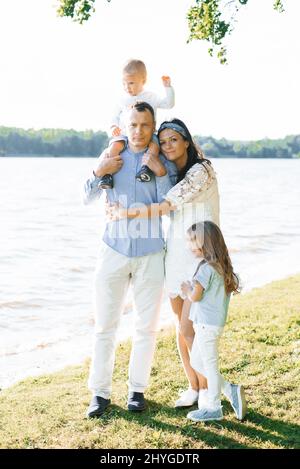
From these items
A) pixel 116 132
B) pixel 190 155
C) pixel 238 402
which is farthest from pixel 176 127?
pixel 238 402

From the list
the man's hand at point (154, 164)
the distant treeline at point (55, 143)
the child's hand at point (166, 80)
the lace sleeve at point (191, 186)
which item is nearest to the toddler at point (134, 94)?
the child's hand at point (166, 80)

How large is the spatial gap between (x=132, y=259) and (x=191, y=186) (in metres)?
0.71

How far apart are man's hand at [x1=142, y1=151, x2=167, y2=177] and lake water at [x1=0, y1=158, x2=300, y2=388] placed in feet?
2.42

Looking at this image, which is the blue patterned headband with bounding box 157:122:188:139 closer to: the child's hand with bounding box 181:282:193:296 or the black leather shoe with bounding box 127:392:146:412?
the child's hand with bounding box 181:282:193:296

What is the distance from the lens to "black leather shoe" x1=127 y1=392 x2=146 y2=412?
507cm

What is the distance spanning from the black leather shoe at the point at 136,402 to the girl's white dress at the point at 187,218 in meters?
0.87

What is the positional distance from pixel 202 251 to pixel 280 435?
4.67 feet

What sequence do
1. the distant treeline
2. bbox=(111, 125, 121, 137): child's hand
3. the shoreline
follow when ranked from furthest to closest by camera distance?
the distant treeline < the shoreline < bbox=(111, 125, 121, 137): child's hand

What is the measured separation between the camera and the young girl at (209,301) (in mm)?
4711

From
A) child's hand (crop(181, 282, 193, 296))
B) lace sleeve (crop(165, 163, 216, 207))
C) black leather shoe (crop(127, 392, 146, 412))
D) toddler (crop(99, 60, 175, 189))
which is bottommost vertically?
black leather shoe (crop(127, 392, 146, 412))

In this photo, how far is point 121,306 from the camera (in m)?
5.04

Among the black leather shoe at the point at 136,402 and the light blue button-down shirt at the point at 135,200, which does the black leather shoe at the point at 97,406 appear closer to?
the black leather shoe at the point at 136,402

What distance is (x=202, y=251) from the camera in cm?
473

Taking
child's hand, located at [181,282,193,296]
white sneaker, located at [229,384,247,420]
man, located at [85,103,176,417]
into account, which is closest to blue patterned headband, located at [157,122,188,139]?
man, located at [85,103,176,417]
